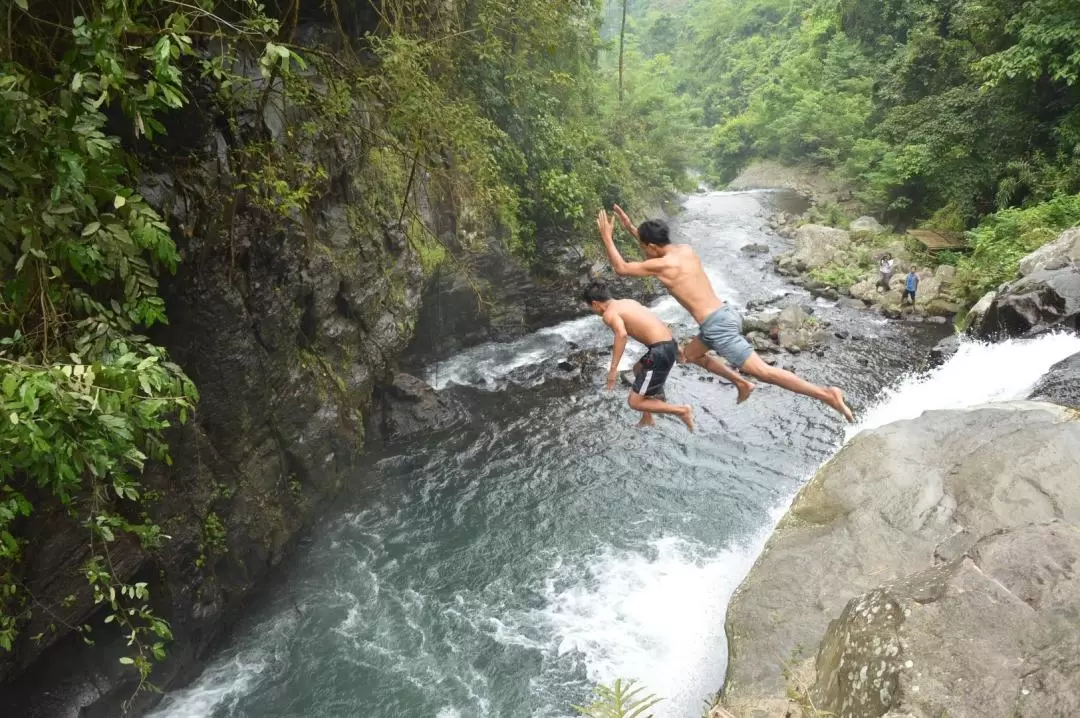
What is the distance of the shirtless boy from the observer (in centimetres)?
469

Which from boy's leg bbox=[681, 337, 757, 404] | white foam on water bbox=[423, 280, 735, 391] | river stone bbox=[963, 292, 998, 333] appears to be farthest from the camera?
white foam on water bbox=[423, 280, 735, 391]

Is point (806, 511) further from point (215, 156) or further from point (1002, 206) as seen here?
point (1002, 206)

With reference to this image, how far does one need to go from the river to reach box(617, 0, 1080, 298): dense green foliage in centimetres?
731

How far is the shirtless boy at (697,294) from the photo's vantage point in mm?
4688

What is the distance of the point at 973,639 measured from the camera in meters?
3.67

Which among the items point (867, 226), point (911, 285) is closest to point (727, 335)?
point (911, 285)

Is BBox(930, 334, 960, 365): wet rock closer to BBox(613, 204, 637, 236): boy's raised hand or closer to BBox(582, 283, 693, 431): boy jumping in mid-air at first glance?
BBox(582, 283, 693, 431): boy jumping in mid-air

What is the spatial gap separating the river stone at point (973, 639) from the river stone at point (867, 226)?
2061cm

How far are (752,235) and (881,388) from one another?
1447cm

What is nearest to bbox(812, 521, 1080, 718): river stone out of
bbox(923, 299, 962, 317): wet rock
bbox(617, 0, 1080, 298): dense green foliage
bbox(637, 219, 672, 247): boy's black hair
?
bbox(637, 219, 672, 247): boy's black hair

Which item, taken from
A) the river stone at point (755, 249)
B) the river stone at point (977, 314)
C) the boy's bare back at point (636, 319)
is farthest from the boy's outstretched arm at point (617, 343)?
Result: the river stone at point (755, 249)

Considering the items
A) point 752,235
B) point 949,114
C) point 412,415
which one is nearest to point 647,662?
point 412,415

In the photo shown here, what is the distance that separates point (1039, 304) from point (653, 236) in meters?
9.41

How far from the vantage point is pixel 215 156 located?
6430 mm
